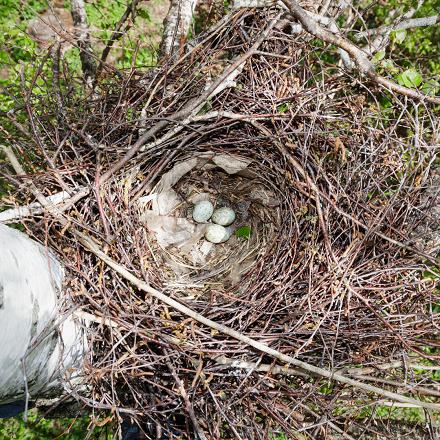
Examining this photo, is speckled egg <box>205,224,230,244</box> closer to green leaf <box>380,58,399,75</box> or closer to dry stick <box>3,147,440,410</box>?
dry stick <box>3,147,440,410</box>

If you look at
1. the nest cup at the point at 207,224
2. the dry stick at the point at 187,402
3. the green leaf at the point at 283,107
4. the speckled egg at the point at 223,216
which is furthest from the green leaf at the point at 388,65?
the dry stick at the point at 187,402

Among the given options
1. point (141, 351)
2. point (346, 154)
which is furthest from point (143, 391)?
point (346, 154)

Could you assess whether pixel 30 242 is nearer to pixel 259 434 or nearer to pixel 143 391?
pixel 143 391

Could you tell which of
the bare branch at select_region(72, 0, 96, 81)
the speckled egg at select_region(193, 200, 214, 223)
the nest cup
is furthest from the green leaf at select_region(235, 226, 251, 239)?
the bare branch at select_region(72, 0, 96, 81)

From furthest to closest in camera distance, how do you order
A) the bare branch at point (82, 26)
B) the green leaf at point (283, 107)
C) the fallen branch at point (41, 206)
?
the bare branch at point (82, 26) → the green leaf at point (283, 107) → the fallen branch at point (41, 206)

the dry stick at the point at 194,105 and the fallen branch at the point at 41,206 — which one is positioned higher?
the dry stick at the point at 194,105

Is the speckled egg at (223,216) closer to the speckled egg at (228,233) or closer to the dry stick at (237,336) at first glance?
the speckled egg at (228,233)

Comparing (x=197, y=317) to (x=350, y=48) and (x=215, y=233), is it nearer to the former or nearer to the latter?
(x=215, y=233)
